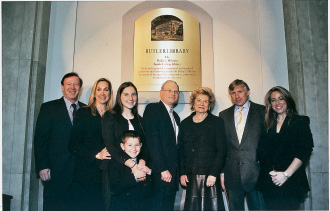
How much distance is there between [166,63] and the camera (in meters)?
3.87

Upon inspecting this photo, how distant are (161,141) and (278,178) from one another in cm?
121

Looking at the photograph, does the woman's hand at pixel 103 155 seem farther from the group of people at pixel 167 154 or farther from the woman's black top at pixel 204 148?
the woman's black top at pixel 204 148

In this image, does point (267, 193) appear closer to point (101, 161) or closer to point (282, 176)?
point (282, 176)

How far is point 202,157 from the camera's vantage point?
8.75 feet

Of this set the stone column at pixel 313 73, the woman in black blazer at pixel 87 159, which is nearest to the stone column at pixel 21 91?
the woman in black blazer at pixel 87 159

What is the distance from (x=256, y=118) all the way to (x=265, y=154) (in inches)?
16.1

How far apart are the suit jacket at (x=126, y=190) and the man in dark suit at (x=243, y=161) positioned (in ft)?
3.01

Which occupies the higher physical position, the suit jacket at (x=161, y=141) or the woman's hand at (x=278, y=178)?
the suit jacket at (x=161, y=141)

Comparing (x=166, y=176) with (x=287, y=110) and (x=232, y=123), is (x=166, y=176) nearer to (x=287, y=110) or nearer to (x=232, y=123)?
(x=232, y=123)

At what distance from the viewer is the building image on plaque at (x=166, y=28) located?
3.97 m

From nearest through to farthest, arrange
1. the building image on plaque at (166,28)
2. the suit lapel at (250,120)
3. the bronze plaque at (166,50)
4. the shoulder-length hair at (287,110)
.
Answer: the shoulder-length hair at (287,110) → the suit lapel at (250,120) → the bronze plaque at (166,50) → the building image on plaque at (166,28)

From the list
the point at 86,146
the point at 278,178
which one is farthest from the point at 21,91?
the point at 278,178

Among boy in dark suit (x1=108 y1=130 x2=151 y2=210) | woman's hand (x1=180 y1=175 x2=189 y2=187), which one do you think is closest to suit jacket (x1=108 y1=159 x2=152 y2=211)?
boy in dark suit (x1=108 y1=130 x2=151 y2=210)

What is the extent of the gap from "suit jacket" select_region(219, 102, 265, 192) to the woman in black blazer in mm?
1318
